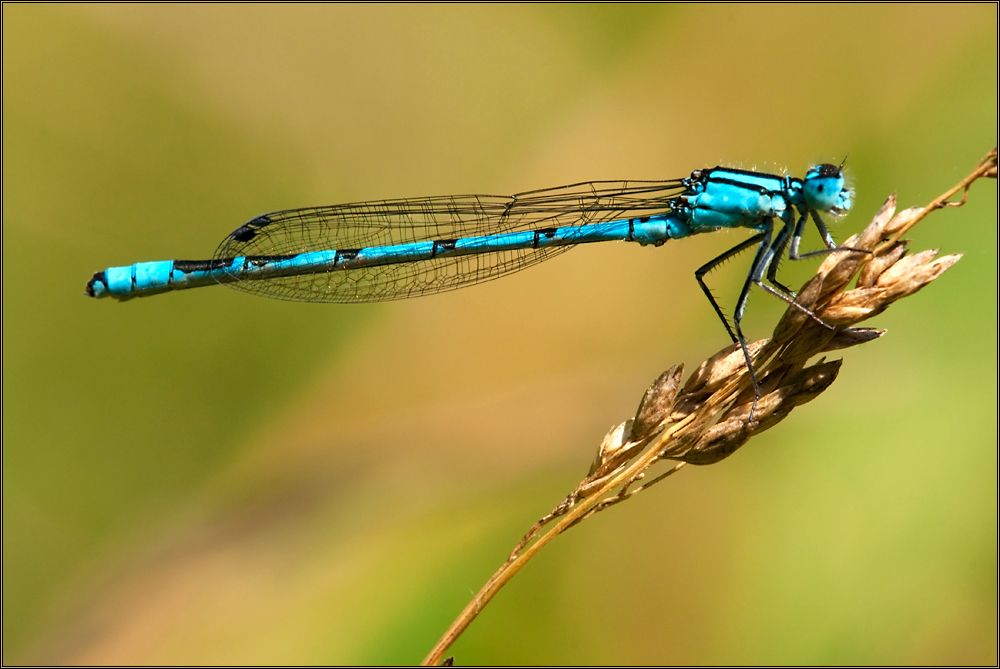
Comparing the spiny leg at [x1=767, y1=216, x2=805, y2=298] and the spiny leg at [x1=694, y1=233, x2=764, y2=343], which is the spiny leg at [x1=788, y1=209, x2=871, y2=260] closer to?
the spiny leg at [x1=767, y1=216, x2=805, y2=298]

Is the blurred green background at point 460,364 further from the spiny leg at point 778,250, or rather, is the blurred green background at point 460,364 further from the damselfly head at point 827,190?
the damselfly head at point 827,190

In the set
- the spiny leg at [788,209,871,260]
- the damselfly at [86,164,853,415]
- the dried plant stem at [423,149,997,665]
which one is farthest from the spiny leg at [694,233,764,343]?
the dried plant stem at [423,149,997,665]

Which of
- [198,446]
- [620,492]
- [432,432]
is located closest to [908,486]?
[620,492]

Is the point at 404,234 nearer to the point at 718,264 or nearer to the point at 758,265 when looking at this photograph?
the point at 718,264

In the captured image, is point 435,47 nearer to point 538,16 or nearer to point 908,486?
point 538,16

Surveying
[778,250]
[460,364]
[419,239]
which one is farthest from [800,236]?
[460,364]

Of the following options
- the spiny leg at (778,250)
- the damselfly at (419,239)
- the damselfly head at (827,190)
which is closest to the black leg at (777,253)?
the spiny leg at (778,250)
